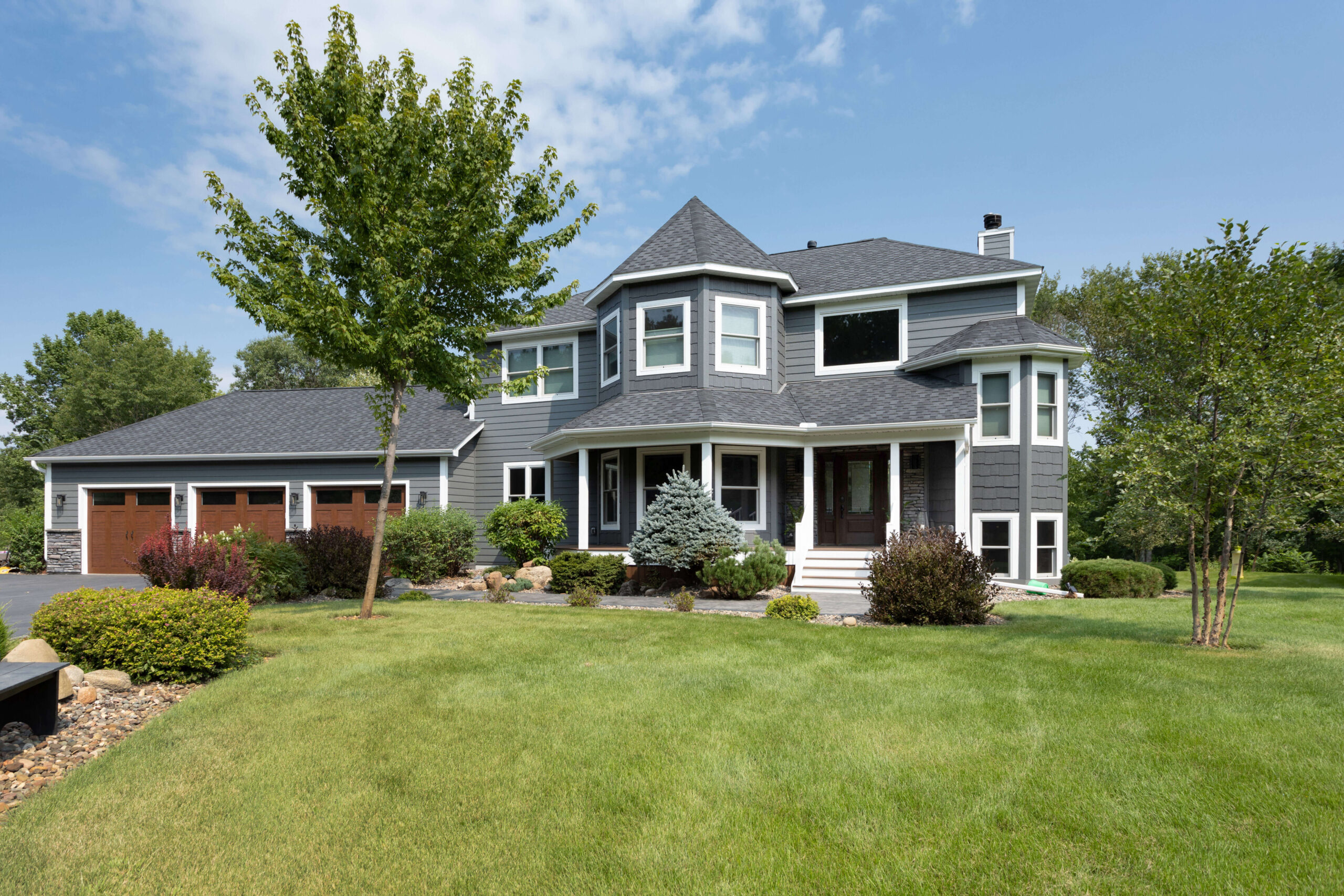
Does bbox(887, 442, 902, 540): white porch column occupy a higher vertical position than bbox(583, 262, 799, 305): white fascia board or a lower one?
lower

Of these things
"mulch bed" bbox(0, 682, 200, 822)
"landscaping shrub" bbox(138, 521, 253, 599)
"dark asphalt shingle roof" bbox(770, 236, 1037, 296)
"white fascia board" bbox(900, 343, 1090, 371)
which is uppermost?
"dark asphalt shingle roof" bbox(770, 236, 1037, 296)

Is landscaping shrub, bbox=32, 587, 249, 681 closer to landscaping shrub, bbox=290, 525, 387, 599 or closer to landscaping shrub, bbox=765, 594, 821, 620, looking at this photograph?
landscaping shrub, bbox=290, 525, 387, 599

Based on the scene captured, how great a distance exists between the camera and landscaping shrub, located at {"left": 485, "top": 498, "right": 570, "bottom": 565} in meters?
17.0

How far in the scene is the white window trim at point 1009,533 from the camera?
14.9 m

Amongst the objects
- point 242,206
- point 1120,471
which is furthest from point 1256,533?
point 242,206

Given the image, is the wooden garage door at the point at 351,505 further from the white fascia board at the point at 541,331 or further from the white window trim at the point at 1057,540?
the white window trim at the point at 1057,540

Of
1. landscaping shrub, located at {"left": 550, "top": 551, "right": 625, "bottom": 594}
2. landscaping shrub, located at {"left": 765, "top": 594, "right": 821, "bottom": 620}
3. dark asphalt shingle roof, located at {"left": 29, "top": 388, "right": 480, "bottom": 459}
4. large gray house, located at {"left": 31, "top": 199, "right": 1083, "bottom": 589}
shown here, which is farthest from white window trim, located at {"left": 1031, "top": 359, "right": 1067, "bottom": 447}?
dark asphalt shingle roof, located at {"left": 29, "top": 388, "right": 480, "bottom": 459}

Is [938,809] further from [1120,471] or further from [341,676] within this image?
[1120,471]

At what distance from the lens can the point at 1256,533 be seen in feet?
25.7

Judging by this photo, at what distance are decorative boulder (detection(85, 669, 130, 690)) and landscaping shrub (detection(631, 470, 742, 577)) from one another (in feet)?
27.6

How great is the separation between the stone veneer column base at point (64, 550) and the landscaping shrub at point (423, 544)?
11.6 meters

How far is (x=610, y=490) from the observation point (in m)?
17.7

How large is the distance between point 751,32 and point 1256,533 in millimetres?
10494

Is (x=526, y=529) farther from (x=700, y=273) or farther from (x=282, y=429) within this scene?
(x=282, y=429)
